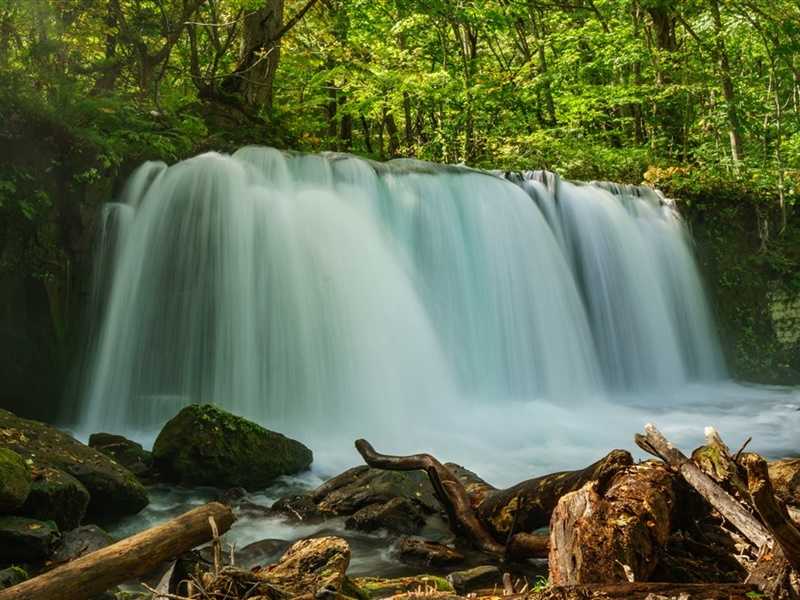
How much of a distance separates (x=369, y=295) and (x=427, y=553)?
605cm

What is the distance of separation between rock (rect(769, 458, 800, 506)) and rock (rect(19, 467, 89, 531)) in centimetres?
420

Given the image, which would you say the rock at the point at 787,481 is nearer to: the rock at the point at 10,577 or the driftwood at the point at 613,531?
the driftwood at the point at 613,531

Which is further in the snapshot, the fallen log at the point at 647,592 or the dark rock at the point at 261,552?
the dark rock at the point at 261,552

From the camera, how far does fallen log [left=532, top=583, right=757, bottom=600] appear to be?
195 cm

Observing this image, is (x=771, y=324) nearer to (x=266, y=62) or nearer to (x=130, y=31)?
(x=266, y=62)

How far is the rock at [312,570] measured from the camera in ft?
8.00

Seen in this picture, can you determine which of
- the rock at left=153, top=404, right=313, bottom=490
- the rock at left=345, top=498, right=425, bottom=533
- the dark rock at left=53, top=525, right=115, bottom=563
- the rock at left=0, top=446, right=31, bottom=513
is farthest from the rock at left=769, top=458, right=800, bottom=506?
the rock at left=153, top=404, right=313, bottom=490

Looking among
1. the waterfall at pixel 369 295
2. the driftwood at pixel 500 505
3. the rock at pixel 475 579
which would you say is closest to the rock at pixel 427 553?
the driftwood at pixel 500 505

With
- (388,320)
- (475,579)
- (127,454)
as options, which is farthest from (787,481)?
(388,320)

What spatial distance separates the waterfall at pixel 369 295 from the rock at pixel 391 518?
3851mm

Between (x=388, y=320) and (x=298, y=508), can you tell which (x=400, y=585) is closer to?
(x=298, y=508)

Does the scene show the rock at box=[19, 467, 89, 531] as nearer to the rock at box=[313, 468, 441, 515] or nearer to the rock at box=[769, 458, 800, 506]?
the rock at box=[313, 468, 441, 515]

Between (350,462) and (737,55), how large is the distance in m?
16.4

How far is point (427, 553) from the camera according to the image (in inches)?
167
